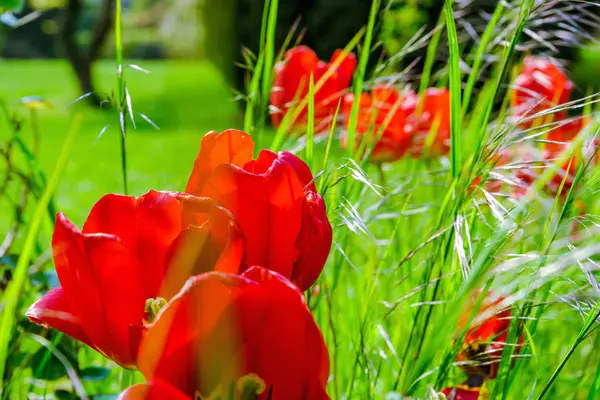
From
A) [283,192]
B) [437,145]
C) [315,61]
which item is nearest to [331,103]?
[315,61]

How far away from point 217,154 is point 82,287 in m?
0.11

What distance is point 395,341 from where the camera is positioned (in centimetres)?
84

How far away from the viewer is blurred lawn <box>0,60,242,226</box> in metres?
4.46

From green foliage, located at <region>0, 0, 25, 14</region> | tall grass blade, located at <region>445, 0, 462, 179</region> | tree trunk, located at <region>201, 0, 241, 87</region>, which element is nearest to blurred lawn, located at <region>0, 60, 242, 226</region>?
tree trunk, located at <region>201, 0, 241, 87</region>

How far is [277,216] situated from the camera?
17.6 inches

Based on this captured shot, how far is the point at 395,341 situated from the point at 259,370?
0.47m

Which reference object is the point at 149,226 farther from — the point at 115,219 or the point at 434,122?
the point at 434,122

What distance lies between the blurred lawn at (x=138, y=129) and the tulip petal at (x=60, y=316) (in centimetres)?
107

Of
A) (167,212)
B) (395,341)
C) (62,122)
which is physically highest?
(167,212)

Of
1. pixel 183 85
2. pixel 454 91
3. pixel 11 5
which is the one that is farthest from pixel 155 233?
pixel 183 85

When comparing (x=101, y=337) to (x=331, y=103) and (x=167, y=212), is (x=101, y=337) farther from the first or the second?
(x=331, y=103)

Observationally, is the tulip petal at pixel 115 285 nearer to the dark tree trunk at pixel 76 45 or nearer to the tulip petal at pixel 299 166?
the tulip petal at pixel 299 166

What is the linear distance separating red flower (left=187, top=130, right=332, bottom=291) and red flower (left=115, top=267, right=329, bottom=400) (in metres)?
0.07

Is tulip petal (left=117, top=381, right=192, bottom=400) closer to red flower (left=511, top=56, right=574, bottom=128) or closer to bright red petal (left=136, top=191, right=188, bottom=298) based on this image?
bright red petal (left=136, top=191, right=188, bottom=298)
